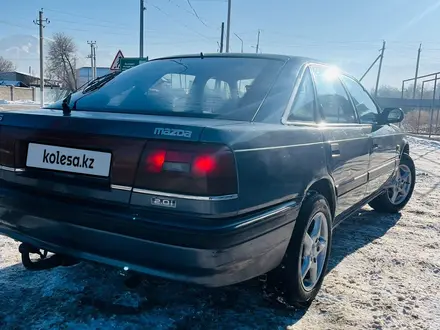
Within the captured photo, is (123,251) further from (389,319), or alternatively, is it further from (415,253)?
(415,253)

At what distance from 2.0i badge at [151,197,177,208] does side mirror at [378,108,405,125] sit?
9.39 ft

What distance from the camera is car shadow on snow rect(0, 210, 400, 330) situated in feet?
7.38

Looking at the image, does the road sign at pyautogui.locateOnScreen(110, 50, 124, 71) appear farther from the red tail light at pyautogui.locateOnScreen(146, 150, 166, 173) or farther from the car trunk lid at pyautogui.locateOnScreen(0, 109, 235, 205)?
the red tail light at pyautogui.locateOnScreen(146, 150, 166, 173)

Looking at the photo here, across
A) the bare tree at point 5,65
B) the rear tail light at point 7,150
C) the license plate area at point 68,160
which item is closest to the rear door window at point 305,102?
the license plate area at point 68,160

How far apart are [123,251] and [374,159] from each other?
267 centimetres

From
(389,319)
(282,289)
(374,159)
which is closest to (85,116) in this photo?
(282,289)

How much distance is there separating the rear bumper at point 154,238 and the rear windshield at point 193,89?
2.07 ft

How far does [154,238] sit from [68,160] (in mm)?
612

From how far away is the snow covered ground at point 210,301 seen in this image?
228 cm

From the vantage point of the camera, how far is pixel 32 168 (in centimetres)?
209

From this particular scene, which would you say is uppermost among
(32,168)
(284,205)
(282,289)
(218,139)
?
(218,139)

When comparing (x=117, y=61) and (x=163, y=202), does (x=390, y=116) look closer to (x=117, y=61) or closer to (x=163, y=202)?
(x=163, y=202)

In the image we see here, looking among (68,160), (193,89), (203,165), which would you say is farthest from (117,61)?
(203,165)

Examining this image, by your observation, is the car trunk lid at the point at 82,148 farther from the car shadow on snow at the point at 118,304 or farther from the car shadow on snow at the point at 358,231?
the car shadow on snow at the point at 358,231
